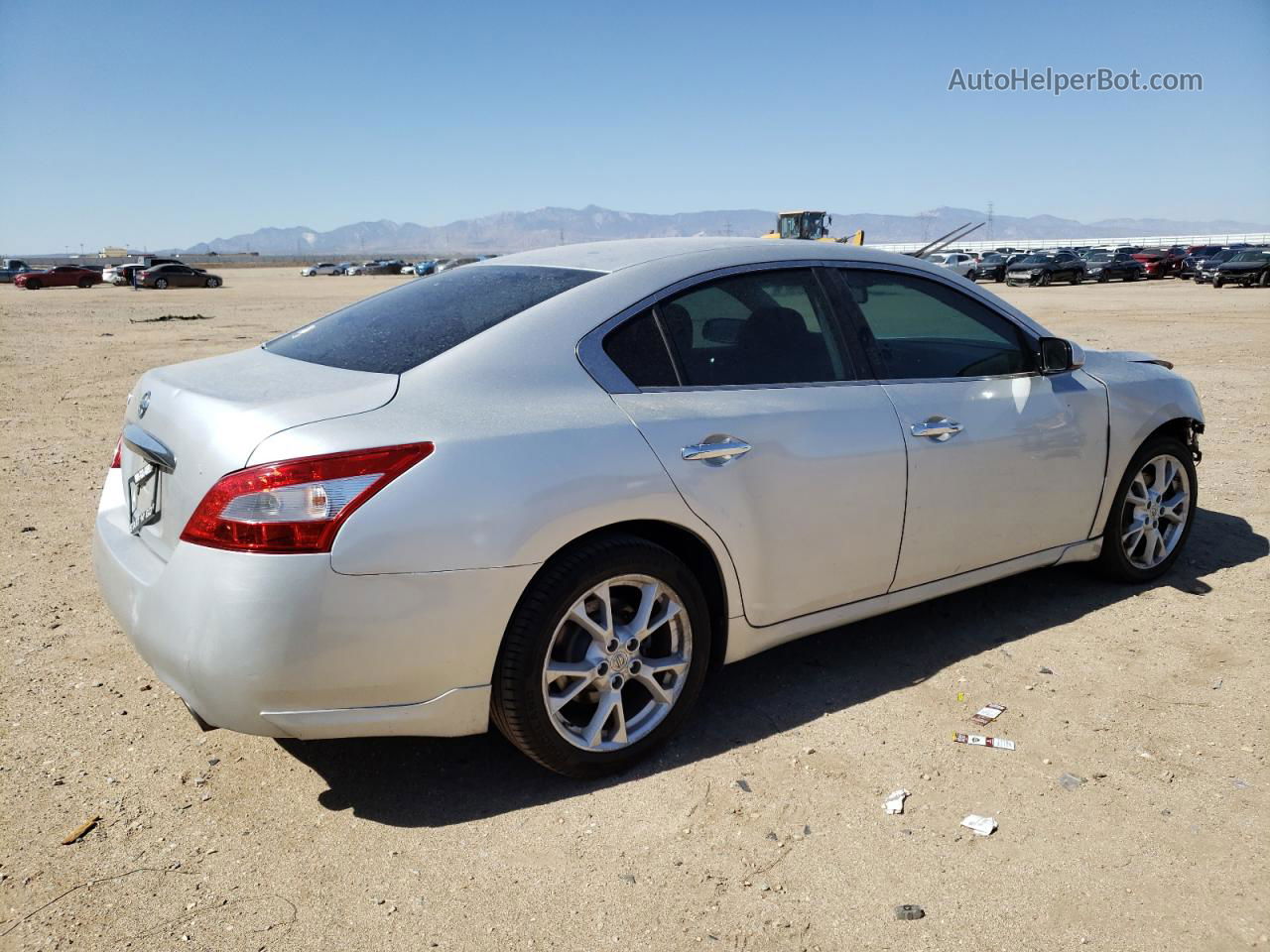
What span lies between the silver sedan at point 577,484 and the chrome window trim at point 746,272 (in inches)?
0.4

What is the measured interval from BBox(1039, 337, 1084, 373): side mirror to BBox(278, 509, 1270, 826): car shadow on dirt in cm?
112

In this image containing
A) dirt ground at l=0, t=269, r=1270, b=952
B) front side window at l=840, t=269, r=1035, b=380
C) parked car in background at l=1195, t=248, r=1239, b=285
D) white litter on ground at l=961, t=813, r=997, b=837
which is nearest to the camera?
dirt ground at l=0, t=269, r=1270, b=952

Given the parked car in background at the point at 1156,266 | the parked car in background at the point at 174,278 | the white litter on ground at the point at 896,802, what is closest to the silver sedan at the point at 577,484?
the white litter on ground at the point at 896,802

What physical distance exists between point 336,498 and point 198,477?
1.47 ft

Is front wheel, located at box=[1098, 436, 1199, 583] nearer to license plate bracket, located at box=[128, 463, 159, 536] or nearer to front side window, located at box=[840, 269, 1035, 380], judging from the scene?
front side window, located at box=[840, 269, 1035, 380]

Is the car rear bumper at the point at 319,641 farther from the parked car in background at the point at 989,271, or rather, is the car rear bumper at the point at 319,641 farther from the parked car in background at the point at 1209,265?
the parked car in background at the point at 989,271

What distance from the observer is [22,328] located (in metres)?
23.4

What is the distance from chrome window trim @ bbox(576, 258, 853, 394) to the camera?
3162 millimetres

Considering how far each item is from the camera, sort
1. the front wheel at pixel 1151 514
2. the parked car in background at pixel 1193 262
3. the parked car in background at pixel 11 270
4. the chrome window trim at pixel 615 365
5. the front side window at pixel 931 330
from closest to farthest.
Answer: the chrome window trim at pixel 615 365 < the front side window at pixel 931 330 < the front wheel at pixel 1151 514 < the parked car in background at pixel 1193 262 < the parked car in background at pixel 11 270

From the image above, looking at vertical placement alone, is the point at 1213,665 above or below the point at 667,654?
below

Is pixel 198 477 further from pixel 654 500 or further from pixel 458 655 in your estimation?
pixel 654 500

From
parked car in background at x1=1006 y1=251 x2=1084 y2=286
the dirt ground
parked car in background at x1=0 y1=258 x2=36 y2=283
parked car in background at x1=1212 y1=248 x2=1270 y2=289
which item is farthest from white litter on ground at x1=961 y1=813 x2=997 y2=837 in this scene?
parked car in background at x1=0 y1=258 x2=36 y2=283

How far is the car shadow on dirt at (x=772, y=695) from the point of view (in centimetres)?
318

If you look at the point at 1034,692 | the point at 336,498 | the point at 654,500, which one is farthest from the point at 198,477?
the point at 1034,692
